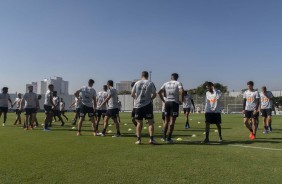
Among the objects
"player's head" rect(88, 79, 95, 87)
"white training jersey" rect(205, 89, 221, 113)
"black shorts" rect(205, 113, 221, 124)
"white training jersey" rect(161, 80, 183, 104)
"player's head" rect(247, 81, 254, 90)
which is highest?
"player's head" rect(88, 79, 95, 87)

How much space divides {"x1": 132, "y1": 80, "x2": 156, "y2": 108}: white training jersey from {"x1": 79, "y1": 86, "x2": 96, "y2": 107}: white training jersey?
3.48 meters

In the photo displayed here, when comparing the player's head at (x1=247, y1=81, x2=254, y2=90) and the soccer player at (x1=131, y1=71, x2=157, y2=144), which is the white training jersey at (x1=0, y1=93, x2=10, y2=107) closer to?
the soccer player at (x1=131, y1=71, x2=157, y2=144)

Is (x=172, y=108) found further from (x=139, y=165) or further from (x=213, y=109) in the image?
(x=139, y=165)

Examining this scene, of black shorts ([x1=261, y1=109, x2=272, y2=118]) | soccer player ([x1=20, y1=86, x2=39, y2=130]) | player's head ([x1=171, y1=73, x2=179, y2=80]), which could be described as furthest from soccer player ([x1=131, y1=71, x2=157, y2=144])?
soccer player ([x1=20, y1=86, x2=39, y2=130])

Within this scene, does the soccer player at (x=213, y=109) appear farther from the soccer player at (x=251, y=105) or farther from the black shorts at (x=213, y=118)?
the soccer player at (x=251, y=105)

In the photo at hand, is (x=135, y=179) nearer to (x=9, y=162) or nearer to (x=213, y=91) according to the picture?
(x=9, y=162)

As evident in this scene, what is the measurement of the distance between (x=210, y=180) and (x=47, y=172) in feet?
9.57

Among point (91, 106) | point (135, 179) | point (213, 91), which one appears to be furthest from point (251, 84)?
point (135, 179)

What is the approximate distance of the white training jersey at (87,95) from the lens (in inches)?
520

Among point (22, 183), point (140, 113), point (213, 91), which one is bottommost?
point (22, 183)

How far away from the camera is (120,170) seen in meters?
6.07

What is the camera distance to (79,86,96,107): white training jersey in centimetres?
1320

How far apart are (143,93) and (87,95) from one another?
3806 mm

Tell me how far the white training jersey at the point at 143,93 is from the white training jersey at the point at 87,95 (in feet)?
11.4
